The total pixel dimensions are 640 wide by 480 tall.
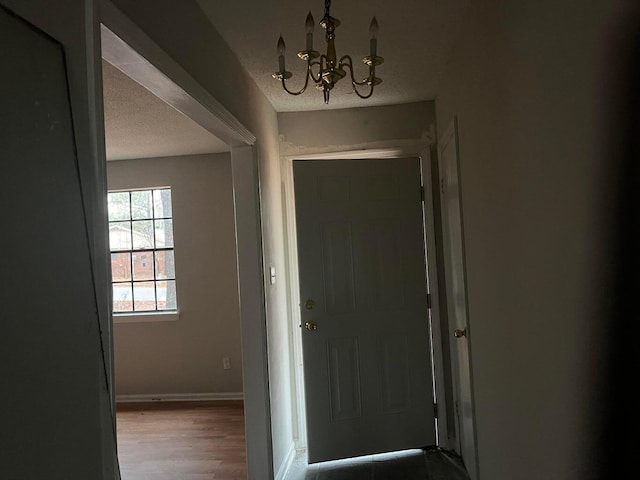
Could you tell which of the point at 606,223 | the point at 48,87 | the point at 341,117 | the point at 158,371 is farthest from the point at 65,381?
the point at 158,371

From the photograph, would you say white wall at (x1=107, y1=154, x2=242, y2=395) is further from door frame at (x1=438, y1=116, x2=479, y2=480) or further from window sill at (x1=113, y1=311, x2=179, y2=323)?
door frame at (x1=438, y1=116, x2=479, y2=480)

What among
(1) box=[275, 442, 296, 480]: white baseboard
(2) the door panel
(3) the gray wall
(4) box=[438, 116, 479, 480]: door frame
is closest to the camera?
(3) the gray wall

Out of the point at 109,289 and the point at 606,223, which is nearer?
the point at 606,223

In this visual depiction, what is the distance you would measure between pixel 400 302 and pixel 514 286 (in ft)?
5.37

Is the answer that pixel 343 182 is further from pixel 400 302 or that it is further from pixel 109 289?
pixel 109 289

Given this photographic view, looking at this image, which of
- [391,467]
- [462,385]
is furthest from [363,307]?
[391,467]

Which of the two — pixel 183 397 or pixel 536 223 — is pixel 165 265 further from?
pixel 536 223

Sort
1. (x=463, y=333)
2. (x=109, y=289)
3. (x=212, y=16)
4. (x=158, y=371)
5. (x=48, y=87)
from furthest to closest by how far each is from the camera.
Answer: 1. (x=158, y=371)
2. (x=463, y=333)
3. (x=212, y=16)
4. (x=109, y=289)
5. (x=48, y=87)

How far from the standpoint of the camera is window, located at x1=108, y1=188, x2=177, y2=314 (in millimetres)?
4883

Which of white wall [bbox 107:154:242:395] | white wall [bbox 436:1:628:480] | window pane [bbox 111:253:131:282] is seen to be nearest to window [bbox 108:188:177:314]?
window pane [bbox 111:253:131:282]

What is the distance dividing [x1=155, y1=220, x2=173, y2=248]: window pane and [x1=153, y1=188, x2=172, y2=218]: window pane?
0.24 ft

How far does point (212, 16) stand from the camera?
79.5 inches

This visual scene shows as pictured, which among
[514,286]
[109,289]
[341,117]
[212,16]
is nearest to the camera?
[109,289]

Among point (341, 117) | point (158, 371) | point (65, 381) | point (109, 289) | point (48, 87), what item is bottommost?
point (158, 371)
